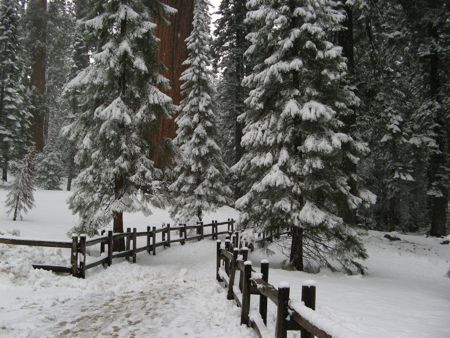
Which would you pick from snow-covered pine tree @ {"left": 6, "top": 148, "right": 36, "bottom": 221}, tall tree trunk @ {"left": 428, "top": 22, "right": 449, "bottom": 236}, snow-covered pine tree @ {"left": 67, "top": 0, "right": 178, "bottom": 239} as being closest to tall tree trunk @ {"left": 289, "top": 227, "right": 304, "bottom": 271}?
snow-covered pine tree @ {"left": 67, "top": 0, "right": 178, "bottom": 239}

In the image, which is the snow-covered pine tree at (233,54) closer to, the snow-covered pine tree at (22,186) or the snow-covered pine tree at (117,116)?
the snow-covered pine tree at (22,186)

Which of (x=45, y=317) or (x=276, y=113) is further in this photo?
(x=276, y=113)

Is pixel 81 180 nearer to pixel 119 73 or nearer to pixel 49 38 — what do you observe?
pixel 119 73

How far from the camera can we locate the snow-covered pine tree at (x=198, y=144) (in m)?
24.2

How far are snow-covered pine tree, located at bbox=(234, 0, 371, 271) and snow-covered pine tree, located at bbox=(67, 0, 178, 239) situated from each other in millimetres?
3548

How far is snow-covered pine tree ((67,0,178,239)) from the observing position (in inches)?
541

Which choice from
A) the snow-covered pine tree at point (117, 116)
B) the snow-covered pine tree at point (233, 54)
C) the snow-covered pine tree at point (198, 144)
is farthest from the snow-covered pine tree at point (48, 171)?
the snow-covered pine tree at point (117, 116)

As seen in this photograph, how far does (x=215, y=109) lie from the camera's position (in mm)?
25422

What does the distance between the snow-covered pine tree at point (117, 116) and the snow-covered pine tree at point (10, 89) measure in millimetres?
26031

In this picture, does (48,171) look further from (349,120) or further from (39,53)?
(349,120)

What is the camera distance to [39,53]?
37.2m

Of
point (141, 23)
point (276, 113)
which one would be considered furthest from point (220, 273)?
point (141, 23)

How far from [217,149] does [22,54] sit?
92.9 ft

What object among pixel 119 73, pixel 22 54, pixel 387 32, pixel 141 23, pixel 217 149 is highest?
pixel 22 54
